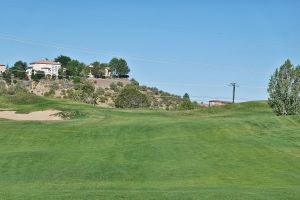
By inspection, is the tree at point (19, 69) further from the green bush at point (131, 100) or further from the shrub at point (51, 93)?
the green bush at point (131, 100)

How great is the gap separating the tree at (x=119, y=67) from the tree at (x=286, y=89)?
439ft

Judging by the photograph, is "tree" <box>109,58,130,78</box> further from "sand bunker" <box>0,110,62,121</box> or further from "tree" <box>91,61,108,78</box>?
"sand bunker" <box>0,110,62,121</box>

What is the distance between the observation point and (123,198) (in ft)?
59.8

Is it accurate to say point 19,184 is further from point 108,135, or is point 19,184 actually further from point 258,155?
point 108,135

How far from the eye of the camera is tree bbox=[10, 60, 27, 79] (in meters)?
166

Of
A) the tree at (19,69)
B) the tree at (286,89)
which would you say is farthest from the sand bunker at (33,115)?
the tree at (19,69)

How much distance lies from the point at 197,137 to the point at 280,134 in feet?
19.1

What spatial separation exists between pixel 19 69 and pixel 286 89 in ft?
424

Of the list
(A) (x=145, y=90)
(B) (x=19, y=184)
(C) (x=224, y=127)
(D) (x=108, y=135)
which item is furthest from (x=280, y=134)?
(A) (x=145, y=90)

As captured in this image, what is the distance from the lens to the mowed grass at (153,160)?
2106 cm

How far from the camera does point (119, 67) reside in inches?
7495

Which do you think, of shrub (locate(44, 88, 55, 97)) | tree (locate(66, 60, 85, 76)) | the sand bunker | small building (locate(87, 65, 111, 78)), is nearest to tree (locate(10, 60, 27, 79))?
tree (locate(66, 60, 85, 76))

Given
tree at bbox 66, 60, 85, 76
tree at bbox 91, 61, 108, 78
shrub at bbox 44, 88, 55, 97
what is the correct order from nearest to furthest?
shrub at bbox 44, 88, 55, 97 < tree at bbox 66, 60, 85, 76 < tree at bbox 91, 61, 108, 78

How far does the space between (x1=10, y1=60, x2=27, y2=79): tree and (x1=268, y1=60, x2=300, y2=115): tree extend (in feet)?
388
